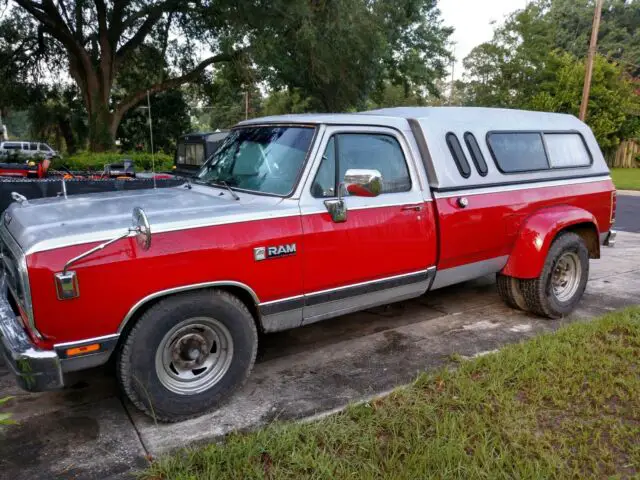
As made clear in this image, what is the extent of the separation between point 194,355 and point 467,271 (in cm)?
264

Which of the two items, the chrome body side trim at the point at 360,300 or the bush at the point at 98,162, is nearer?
the chrome body side trim at the point at 360,300

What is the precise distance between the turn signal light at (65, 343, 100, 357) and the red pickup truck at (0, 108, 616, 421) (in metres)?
0.01

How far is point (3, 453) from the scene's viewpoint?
2.89 m

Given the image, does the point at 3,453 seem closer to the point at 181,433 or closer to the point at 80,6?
the point at 181,433

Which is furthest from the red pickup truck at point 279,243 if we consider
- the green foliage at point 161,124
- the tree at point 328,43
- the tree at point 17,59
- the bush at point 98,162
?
the green foliage at point 161,124

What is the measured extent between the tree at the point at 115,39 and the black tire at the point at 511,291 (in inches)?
570

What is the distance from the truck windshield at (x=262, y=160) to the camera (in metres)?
3.70

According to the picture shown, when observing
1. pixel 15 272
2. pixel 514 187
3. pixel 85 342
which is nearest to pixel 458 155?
pixel 514 187

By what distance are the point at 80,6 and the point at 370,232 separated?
18598 millimetres

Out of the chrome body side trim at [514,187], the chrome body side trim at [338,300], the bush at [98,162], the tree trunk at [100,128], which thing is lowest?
the chrome body side trim at [338,300]

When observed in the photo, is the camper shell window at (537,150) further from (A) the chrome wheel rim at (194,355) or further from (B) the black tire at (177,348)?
(A) the chrome wheel rim at (194,355)

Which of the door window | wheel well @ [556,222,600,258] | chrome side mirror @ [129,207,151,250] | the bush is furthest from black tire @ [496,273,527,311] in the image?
the bush

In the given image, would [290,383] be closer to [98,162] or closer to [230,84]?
[98,162]

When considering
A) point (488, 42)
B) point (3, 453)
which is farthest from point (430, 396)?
point (488, 42)
